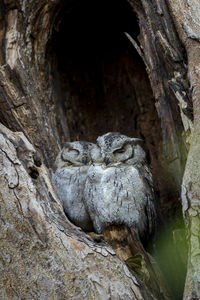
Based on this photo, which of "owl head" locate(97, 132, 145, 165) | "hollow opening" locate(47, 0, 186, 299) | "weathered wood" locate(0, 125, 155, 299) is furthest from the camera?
"hollow opening" locate(47, 0, 186, 299)

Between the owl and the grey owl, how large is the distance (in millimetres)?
116

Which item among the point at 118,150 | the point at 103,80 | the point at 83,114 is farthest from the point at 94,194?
the point at 103,80

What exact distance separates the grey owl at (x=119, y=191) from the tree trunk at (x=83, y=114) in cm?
26

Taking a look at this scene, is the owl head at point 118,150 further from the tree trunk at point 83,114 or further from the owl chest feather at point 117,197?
the tree trunk at point 83,114

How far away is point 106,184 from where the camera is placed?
9.95ft

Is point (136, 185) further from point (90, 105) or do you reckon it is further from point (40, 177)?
point (90, 105)

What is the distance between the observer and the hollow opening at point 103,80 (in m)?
3.79

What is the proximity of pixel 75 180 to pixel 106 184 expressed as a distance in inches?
11.9

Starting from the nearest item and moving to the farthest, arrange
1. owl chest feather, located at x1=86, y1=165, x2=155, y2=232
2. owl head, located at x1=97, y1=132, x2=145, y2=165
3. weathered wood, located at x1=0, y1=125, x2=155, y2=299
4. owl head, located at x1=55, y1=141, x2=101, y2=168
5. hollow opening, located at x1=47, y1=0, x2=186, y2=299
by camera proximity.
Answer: weathered wood, located at x1=0, y1=125, x2=155, y2=299
owl chest feather, located at x1=86, y1=165, x2=155, y2=232
owl head, located at x1=97, y1=132, x2=145, y2=165
owl head, located at x1=55, y1=141, x2=101, y2=168
hollow opening, located at x1=47, y1=0, x2=186, y2=299

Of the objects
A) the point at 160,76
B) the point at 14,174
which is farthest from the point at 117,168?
the point at 14,174

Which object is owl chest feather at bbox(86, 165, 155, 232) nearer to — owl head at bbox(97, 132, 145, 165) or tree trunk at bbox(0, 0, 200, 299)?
owl head at bbox(97, 132, 145, 165)

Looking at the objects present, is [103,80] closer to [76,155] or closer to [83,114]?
[83,114]

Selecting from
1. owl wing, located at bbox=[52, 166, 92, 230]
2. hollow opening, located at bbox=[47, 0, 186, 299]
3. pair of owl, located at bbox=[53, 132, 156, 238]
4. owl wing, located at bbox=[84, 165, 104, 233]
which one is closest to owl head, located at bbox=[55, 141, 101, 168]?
pair of owl, located at bbox=[53, 132, 156, 238]

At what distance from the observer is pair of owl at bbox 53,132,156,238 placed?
3.02 m
